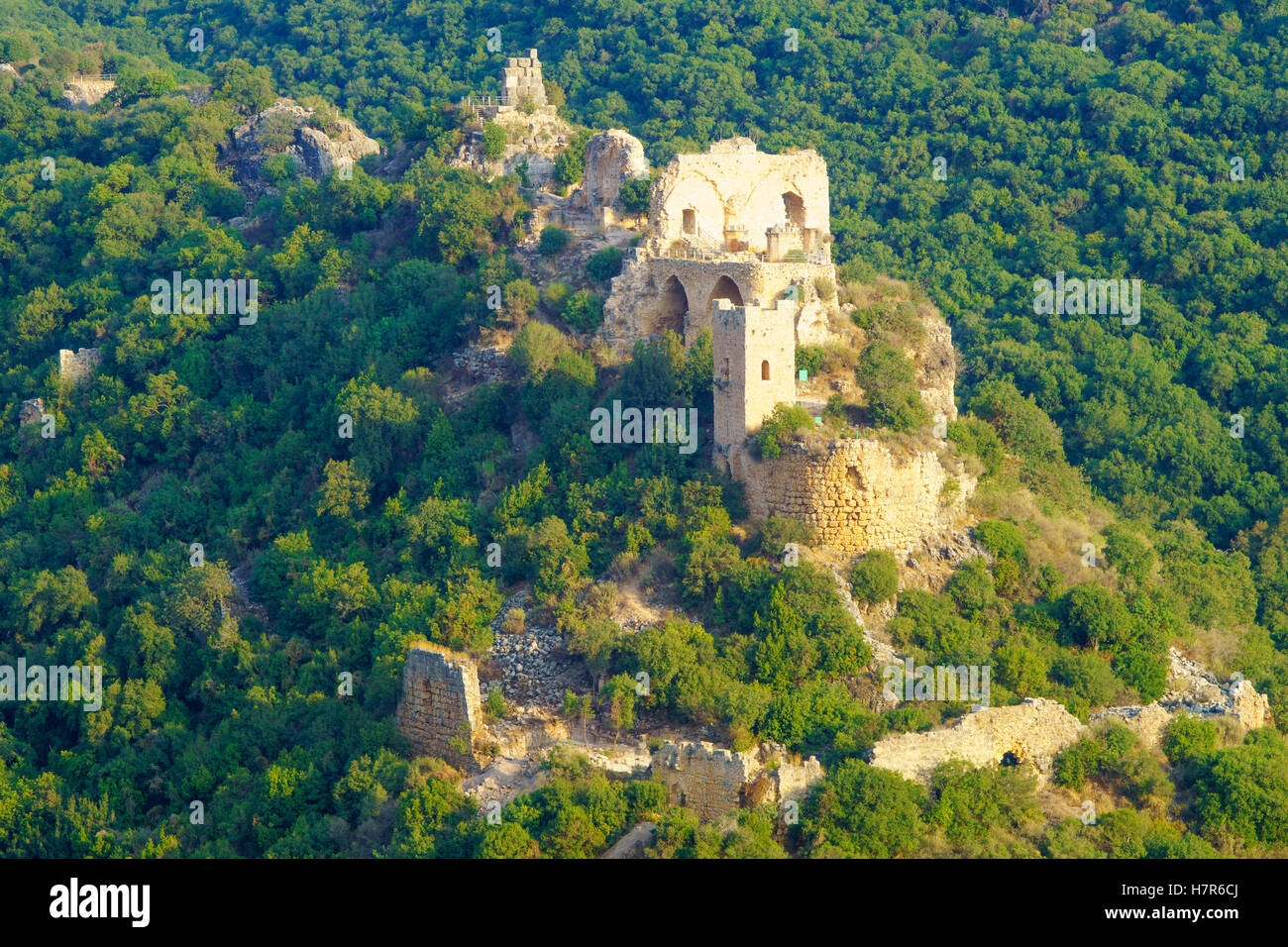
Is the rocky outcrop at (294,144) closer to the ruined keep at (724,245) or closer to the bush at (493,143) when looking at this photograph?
the bush at (493,143)

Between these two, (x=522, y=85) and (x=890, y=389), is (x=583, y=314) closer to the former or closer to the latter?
(x=890, y=389)

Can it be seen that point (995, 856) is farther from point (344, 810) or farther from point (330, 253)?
point (330, 253)

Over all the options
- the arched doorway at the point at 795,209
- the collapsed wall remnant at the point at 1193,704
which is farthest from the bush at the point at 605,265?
the collapsed wall remnant at the point at 1193,704

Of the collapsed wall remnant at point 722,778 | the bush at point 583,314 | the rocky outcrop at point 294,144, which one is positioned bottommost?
the collapsed wall remnant at point 722,778

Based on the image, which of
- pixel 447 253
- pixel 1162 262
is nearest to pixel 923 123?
pixel 1162 262

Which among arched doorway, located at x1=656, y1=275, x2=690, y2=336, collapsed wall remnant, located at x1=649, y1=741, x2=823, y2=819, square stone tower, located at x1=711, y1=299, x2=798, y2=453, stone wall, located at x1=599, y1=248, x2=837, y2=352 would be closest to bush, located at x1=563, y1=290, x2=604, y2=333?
stone wall, located at x1=599, y1=248, x2=837, y2=352

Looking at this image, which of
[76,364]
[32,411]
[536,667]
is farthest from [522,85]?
[536,667]

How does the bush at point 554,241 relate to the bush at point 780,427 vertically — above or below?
above
